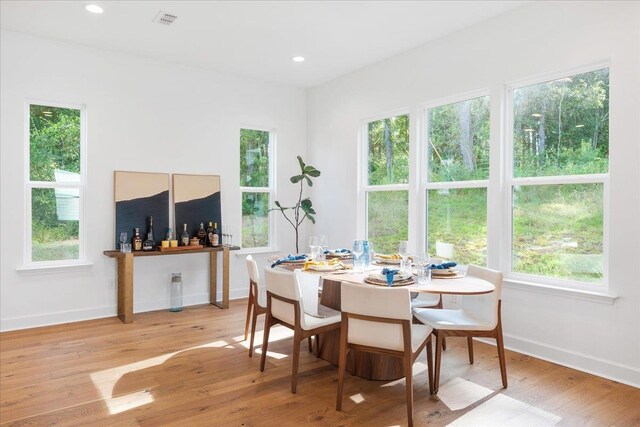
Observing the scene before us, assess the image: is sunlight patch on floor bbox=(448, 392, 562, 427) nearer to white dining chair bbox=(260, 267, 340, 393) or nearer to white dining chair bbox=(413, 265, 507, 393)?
white dining chair bbox=(413, 265, 507, 393)

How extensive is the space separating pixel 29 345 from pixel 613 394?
4.73 metres

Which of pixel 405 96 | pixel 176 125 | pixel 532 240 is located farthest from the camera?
pixel 176 125

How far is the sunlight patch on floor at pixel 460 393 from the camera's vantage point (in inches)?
110

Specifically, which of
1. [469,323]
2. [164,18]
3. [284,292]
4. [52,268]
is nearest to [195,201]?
[52,268]

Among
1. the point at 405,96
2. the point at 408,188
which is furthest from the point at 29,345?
the point at 405,96

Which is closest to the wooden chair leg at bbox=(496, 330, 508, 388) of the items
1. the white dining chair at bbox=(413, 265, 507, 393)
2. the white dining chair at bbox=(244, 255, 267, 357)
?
the white dining chair at bbox=(413, 265, 507, 393)

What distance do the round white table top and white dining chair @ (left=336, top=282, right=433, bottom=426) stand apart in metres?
0.19

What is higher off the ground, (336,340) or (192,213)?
(192,213)

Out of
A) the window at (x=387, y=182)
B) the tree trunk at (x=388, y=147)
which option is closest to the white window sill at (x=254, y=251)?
the window at (x=387, y=182)

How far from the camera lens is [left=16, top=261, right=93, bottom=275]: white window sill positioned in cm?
441

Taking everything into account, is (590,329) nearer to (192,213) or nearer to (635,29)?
(635,29)

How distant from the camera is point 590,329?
131 inches

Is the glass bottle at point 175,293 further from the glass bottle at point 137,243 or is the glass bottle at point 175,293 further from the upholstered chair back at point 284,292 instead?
the upholstered chair back at point 284,292

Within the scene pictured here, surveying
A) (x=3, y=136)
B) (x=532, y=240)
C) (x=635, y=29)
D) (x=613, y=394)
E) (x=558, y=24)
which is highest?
(x=558, y=24)
